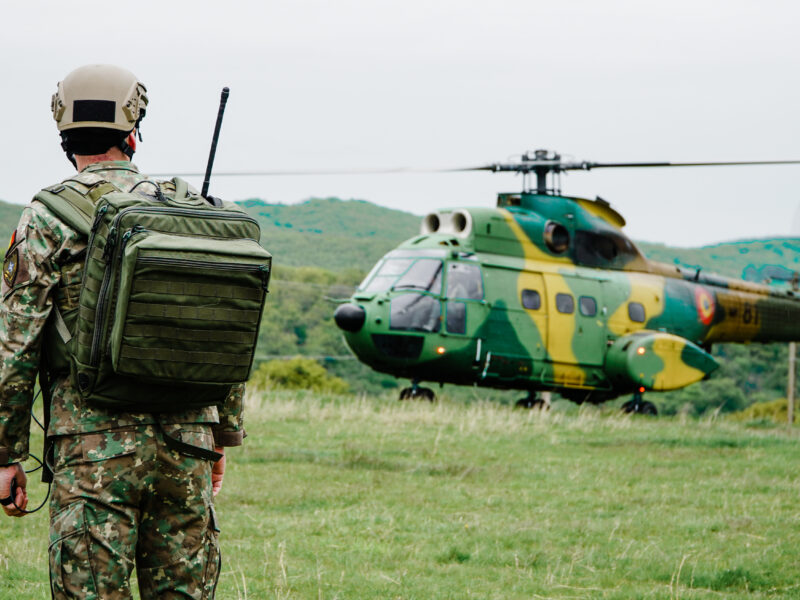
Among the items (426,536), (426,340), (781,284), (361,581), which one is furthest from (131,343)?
(781,284)

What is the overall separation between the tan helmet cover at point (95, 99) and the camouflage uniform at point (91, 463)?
0.66ft

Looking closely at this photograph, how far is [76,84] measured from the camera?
11.1ft

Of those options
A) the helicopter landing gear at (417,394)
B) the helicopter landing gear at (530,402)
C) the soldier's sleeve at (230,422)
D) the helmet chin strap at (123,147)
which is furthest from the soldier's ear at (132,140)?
the helicopter landing gear at (530,402)

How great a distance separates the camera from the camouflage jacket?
10.4ft

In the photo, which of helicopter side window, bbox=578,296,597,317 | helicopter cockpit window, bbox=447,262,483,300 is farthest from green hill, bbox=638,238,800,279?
helicopter cockpit window, bbox=447,262,483,300

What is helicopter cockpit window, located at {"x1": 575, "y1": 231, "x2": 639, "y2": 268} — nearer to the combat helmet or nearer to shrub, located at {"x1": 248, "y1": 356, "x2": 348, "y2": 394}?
the combat helmet

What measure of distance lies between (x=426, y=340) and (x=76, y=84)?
38.7ft

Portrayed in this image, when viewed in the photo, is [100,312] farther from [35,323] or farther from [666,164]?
[666,164]

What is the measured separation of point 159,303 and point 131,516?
2.10ft

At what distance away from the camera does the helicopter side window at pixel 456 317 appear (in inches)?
595

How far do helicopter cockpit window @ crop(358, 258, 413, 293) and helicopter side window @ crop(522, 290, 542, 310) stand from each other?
5.97 ft

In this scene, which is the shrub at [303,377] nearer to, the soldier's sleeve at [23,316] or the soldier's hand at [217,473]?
the soldier's hand at [217,473]

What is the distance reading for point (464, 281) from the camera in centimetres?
1517

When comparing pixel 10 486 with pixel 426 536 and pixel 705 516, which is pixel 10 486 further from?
pixel 705 516
